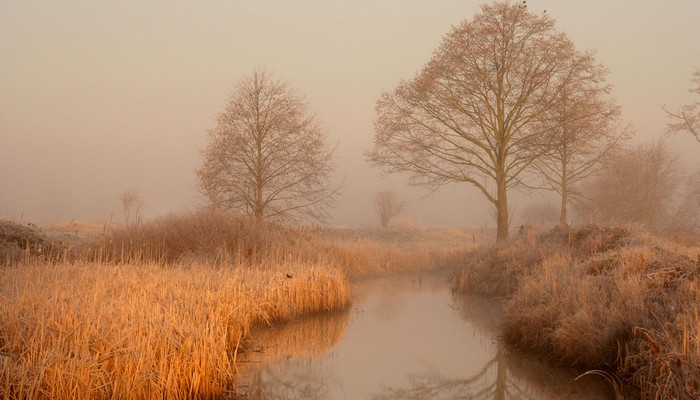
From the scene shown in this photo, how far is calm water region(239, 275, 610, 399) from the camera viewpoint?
6.91m

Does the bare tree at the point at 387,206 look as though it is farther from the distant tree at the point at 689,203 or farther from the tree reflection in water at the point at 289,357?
the tree reflection in water at the point at 289,357

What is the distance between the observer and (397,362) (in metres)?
8.27

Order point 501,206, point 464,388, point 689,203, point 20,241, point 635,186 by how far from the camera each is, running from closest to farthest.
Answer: point 464,388 → point 20,241 → point 501,206 → point 635,186 → point 689,203

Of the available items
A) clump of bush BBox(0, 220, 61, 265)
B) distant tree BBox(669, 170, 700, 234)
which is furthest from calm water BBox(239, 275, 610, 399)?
distant tree BBox(669, 170, 700, 234)

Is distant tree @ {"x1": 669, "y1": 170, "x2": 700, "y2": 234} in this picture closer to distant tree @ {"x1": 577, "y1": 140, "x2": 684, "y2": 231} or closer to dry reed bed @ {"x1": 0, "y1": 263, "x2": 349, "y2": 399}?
distant tree @ {"x1": 577, "y1": 140, "x2": 684, "y2": 231}

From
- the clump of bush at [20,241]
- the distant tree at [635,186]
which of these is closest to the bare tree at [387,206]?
the distant tree at [635,186]

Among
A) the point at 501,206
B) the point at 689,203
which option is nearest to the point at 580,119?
the point at 501,206

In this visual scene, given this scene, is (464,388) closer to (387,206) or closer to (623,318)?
(623,318)

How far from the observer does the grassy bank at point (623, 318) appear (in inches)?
217

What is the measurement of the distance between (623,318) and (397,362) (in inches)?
130

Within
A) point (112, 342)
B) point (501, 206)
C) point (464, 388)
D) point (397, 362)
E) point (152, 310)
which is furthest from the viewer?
point (501, 206)

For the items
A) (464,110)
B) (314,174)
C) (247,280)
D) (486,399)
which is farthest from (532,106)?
(486,399)

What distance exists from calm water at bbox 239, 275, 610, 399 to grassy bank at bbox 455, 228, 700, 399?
A: 403mm

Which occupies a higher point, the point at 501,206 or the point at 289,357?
the point at 501,206
